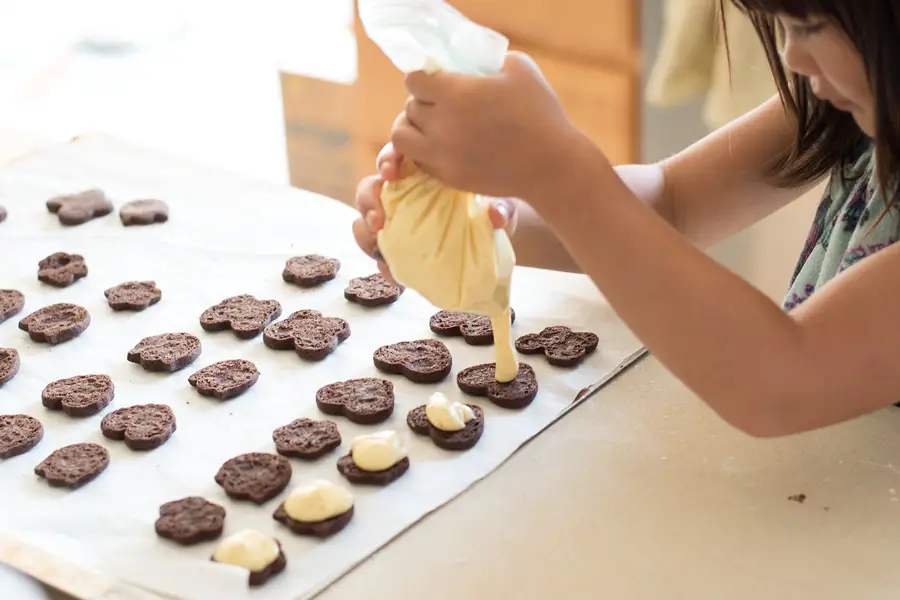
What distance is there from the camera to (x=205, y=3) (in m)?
3.09

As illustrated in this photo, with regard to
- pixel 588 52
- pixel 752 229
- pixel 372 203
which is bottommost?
pixel 752 229

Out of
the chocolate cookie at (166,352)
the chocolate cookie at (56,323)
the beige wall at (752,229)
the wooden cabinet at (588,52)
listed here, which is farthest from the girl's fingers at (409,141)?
the beige wall at (752,229)

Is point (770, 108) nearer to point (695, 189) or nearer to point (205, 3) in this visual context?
point (695, 189)

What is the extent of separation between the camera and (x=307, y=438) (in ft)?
2.91

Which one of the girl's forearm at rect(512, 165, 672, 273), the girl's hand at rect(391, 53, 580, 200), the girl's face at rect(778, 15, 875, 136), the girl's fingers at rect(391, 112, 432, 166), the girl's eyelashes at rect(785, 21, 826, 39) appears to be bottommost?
the girl's forearm at rect(512, 165, 672, 273)

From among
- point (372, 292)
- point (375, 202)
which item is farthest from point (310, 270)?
point (375, 202)

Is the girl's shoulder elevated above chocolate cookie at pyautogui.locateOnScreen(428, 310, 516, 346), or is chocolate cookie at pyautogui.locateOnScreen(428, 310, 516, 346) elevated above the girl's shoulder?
the girl's shoulder

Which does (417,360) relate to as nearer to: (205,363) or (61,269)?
(205,363)

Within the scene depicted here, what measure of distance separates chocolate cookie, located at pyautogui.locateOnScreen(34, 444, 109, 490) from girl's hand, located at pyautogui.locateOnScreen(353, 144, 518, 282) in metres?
0.28

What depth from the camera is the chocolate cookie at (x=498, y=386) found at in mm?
936

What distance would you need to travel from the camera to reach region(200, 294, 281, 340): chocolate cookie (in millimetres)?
1063

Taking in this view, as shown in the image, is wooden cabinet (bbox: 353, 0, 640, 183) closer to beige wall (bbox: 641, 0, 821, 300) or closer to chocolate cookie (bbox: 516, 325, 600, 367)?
beige wall (bbox: 641, 0, 821, 300)

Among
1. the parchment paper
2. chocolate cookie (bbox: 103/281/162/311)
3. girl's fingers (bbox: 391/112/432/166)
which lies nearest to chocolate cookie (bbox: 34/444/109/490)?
the parchment paper

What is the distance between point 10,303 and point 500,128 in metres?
0.64
